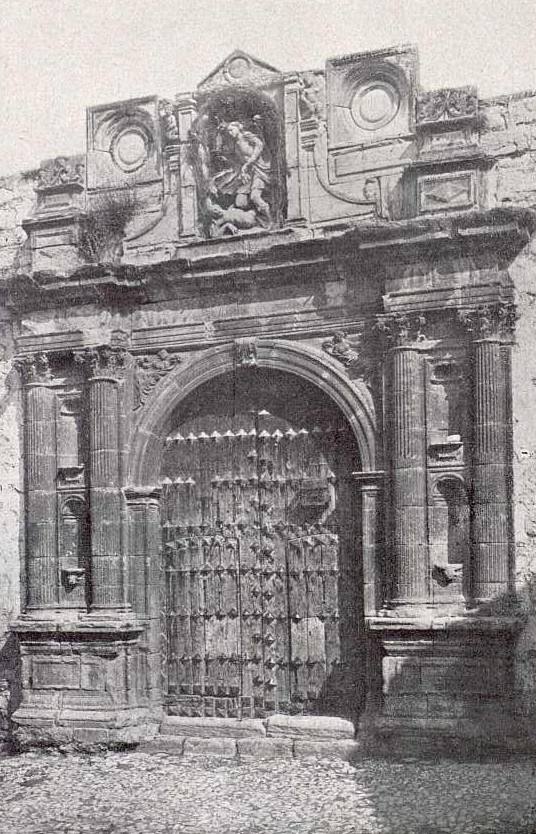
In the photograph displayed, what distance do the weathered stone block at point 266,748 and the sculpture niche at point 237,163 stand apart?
4.17 meters

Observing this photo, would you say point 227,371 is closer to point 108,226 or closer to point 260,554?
point 260,554

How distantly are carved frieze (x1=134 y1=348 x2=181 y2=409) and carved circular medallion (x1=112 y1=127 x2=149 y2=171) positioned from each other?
1.72 m

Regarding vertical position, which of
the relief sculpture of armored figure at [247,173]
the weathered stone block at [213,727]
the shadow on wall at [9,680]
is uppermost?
the relief sculpture of armored figure at [247,173]

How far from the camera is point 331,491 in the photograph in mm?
8539

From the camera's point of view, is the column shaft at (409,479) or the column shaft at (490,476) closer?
the column shaft at (490,476)

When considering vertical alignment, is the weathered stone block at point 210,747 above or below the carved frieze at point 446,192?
below

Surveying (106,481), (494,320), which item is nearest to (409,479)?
(494,320)

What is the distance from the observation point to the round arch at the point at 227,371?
8.27 meters

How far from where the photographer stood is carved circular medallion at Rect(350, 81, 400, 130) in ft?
27.6

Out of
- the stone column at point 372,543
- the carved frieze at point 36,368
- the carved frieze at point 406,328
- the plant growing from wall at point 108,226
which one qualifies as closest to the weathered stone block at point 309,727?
the stone column at point 372,543

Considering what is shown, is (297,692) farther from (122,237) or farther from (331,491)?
(122,237)

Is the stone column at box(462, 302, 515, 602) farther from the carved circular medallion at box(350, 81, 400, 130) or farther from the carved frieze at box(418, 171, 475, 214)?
the carved circular medallion at box(350, 81, 400, 130)

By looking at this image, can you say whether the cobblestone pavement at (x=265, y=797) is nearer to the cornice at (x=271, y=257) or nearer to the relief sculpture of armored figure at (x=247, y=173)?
the cornice at (x=271, y=257)

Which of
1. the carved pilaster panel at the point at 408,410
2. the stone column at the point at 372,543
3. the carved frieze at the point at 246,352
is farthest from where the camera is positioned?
the carved frieze at the point at 246,352
